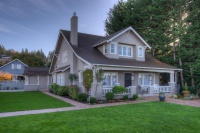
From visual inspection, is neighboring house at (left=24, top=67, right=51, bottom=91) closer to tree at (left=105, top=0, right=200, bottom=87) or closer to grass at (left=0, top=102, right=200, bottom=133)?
tree at (left=105, top=0, right=200, bottom=87)

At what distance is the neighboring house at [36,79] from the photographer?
28.2 meters

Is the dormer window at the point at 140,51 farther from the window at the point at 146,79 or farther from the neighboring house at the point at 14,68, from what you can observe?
the neighboring house at the point at 14,68

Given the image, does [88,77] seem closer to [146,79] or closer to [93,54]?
[93,54]

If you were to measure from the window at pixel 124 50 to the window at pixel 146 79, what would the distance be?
10.0 feet

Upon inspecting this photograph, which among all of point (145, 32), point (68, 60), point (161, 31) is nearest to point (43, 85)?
point (68, 60)

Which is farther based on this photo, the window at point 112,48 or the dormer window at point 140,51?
the dormer window at point 140,51

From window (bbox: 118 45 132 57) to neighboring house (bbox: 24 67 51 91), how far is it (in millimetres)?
16267

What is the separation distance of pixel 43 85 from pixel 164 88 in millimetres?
20624

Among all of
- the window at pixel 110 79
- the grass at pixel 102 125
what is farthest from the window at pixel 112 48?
the grass at pixel 102 125

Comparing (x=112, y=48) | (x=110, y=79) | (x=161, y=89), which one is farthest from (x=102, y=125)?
(x=161, y=89)

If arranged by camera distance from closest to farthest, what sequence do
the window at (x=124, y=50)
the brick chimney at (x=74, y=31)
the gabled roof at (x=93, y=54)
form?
the gabled roof at (x=93, y=54)
the brick chimney at (x=74, y=31)
the window at (x=124, y=50)

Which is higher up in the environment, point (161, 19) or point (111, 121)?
point (161, 19)

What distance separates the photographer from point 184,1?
922 inches

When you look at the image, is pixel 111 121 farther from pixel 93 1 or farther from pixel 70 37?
pixel 93 1
